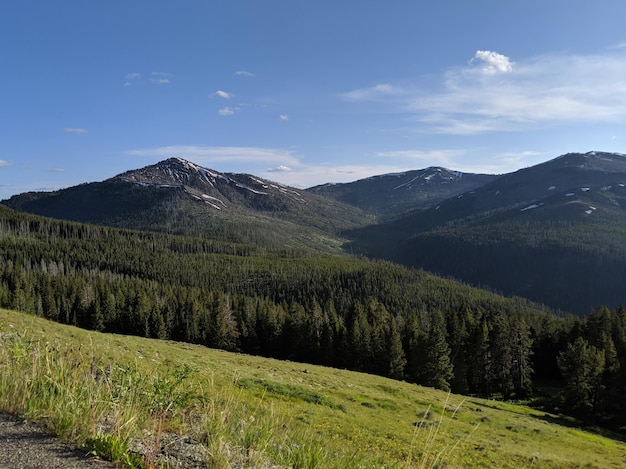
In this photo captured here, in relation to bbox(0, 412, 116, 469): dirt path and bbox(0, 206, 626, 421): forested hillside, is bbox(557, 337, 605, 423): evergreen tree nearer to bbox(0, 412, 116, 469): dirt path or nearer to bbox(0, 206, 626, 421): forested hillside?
bbox(0, 206, 626, 421): forested hillside

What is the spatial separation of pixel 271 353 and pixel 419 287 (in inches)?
4513

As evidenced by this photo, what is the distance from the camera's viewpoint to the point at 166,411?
18.5ft

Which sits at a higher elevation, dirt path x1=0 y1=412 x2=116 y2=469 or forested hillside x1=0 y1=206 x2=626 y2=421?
dirt path x1=0 y1=412 x2=116 y2=469

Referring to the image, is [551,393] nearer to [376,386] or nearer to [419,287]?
[376,386]

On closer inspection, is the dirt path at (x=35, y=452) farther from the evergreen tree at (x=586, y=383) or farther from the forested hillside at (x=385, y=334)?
the evergreen tree at (x=586, y=383)

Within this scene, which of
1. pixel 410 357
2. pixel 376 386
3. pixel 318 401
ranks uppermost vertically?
pixel 318 401

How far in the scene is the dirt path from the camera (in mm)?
4297

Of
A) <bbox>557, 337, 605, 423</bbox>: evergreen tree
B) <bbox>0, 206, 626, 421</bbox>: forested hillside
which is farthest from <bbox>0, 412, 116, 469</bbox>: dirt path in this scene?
<bbox>557, 337, 605, 423</bbox>: evergreen tree

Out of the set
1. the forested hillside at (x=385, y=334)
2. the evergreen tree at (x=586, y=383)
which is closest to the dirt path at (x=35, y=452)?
the forested hillside at (x=385, y=334)

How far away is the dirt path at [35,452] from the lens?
4.30 m

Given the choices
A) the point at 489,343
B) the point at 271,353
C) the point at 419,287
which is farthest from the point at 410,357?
the point at 419,287

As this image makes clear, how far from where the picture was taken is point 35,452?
4.53 metres

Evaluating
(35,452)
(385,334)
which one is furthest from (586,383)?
(35,452)

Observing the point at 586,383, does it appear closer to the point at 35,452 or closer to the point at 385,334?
the point at 385,334
